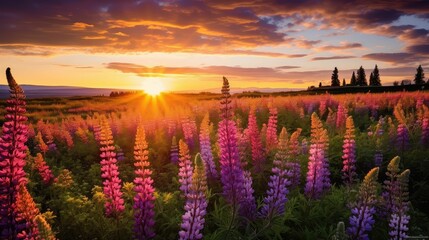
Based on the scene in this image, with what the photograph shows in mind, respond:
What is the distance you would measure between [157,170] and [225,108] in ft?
18.6

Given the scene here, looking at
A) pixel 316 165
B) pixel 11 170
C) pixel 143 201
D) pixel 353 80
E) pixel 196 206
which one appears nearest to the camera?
pixel 196 206

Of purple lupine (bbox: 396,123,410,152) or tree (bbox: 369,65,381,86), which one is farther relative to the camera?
tree (bbox: 369,65,381,86)

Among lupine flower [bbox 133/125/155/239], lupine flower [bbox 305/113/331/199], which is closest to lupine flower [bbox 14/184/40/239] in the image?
lupine flower [bbox 133/125/155/239]

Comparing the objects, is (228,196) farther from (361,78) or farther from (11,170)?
(361,78)

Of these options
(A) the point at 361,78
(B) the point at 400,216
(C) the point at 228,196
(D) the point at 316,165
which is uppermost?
(A) the point at 361,78

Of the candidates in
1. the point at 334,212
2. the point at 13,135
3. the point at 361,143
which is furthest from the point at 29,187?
the point at 361,143

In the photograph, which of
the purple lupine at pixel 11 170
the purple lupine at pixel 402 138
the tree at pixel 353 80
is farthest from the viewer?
the tree at pixel 353 80

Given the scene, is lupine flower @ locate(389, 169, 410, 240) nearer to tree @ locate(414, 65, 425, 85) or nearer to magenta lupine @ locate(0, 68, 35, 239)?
magenta lupine @ locate(0, 68, 35, 239)

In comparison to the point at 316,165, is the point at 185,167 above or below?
above

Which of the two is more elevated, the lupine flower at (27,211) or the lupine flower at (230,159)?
the lupine flower at (230,159)

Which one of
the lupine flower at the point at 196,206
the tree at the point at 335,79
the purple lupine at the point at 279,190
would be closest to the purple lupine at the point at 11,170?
the lupine flower at the point at 196,206

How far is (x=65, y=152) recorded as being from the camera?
10961 millimetres

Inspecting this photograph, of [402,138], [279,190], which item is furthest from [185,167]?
[402,138]

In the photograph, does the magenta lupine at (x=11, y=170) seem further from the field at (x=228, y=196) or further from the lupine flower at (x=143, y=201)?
the lupine flower at (x=143, y=201)
